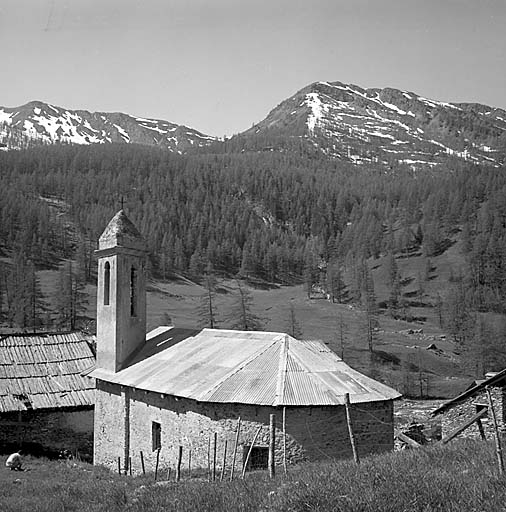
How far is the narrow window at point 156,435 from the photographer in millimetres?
23000

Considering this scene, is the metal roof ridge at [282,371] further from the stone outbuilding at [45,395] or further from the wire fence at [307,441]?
the stone outbuilding at [45,395]

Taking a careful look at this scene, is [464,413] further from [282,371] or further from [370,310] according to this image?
[370,310]

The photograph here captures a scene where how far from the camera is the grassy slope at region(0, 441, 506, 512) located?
7.24m

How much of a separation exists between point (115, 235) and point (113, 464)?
9.84m

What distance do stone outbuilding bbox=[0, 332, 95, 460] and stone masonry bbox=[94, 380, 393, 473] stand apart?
7.16 metres

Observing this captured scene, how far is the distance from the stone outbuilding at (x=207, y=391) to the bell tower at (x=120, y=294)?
1.8 inches

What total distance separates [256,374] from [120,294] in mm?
9301

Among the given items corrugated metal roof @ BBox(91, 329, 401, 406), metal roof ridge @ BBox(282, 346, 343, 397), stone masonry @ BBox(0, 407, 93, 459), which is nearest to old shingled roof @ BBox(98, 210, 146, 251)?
corrugated metal roof @ BBox(91, 329, 401, 406)

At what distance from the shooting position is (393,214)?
186750mm

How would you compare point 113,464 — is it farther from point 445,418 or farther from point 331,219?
point 331,219

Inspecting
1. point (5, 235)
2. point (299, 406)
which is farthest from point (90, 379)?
point (5, 235)

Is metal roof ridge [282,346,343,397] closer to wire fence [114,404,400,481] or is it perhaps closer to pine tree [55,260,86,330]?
wire fence [114,404,400,481]

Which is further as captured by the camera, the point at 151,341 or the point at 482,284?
the point at 482,284

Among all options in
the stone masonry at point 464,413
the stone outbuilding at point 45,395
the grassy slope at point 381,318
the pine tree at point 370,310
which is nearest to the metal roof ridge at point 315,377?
the stone masonry at point 464,413
